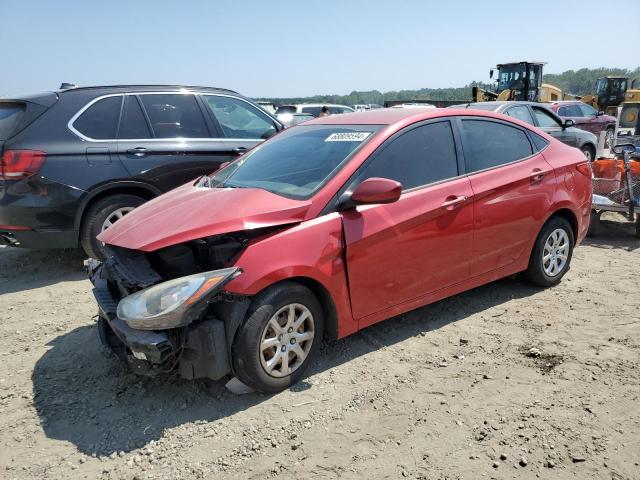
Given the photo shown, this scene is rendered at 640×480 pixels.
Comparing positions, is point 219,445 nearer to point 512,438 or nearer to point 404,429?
point 404,429

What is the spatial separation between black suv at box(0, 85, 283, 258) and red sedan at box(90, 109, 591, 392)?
1.68 m

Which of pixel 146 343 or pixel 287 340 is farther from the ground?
pixel 146 343

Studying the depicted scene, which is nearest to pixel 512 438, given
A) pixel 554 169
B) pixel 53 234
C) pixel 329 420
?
pixel 329 420

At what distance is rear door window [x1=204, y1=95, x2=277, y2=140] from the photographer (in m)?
6.26

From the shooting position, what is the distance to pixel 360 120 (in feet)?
13.0

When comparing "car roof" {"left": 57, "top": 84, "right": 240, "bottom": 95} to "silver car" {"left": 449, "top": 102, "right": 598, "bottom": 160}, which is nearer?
"car roof" {"left": 57, "top": 84, "right": 240, "bottom": 95}

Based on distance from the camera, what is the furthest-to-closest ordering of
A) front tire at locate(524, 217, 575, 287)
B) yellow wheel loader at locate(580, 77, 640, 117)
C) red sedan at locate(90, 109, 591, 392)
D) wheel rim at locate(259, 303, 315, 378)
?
yellow wheel loader at locate(580, 77, 640, 117), front tire at locate(524, 217, 575, 287), wheel rim at locate(259, 303, 315, 378), red sedan at locate(90, 109, 591, 392)

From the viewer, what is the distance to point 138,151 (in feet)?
18.1

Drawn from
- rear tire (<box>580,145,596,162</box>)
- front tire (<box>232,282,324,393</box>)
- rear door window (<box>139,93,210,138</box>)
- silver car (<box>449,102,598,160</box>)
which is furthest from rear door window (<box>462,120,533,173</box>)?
rear tire (<box>580,145,596,162</box>)

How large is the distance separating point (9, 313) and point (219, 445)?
2.90 m

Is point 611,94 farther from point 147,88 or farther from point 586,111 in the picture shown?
point 147,88

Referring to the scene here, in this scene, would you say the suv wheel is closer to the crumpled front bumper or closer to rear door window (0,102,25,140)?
rear door window (0,102,25,140)

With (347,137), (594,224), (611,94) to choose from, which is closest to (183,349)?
(347,137)

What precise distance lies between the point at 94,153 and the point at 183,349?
127 inches
